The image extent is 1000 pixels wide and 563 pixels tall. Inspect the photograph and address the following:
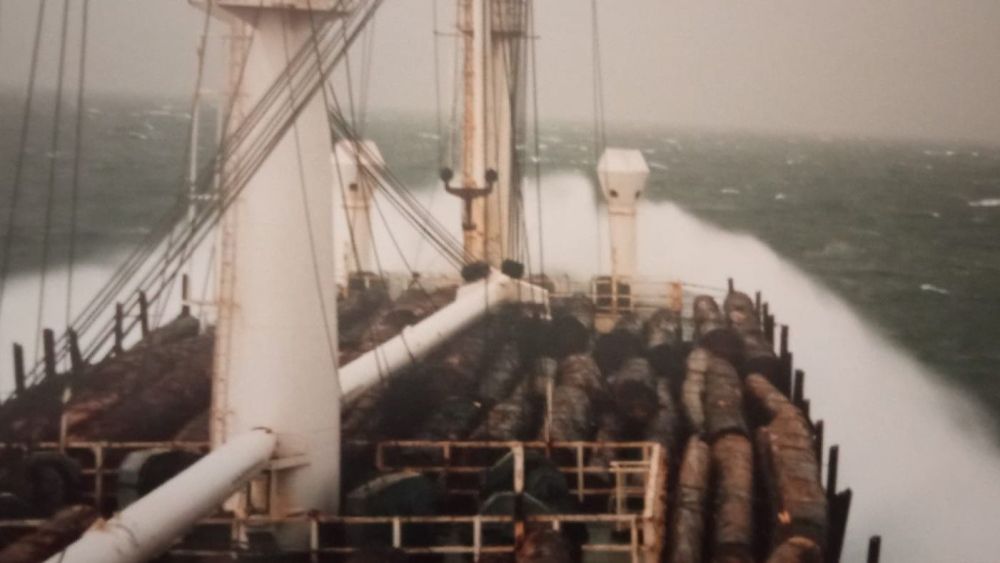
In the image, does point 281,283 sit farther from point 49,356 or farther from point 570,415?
point 570,415

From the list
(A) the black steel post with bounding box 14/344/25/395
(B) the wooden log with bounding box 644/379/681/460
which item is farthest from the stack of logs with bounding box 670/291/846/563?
(A) the black steel post with bounding box 14/344/25/395

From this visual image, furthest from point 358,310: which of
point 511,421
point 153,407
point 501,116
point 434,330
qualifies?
point 511,421

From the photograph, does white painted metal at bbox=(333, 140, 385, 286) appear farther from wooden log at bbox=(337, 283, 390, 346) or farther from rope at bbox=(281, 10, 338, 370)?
rope at bbox=(281, 10, 338, 370)

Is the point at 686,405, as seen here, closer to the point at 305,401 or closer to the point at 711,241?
the point at 305,401

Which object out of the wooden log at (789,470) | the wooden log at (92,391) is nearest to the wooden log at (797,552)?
the wooden log at (789,470)

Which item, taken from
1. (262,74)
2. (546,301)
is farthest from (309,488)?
(546,301)

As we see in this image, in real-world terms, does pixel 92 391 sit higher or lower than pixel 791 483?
higher

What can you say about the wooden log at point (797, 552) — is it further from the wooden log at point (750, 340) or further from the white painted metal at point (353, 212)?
the white painted metal at point (353, 212)
